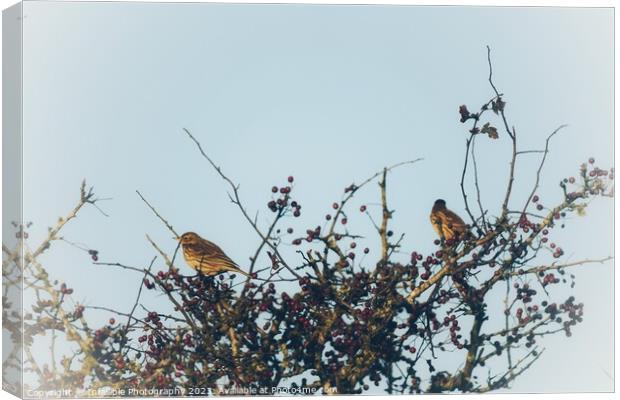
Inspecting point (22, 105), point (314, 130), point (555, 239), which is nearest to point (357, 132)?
point (314, 130)

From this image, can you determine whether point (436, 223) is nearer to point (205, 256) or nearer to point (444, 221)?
point (444, 221)

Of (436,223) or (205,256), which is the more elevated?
(436,223)

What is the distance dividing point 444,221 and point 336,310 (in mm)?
679

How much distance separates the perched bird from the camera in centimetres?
642

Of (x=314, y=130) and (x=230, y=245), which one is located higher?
(x=314, y=130)

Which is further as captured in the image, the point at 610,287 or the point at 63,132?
the point at 610,287

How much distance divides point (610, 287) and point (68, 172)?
2.69 metres

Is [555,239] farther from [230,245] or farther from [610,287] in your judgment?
[230,245]

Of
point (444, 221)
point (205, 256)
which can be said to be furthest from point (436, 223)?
point (205, 256)

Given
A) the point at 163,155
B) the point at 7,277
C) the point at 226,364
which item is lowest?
the point at 226,364

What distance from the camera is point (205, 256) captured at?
20.5 feet

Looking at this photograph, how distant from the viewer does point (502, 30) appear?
21.3ft

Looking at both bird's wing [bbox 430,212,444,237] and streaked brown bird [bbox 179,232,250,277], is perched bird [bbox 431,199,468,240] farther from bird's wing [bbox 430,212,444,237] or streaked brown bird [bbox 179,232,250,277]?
streaked brown bird [bbox 179,232,250,277]

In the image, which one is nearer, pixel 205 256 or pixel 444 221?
pixel 205 256
